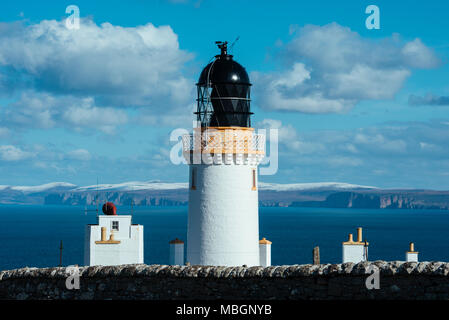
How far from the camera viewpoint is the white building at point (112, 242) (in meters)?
29.2

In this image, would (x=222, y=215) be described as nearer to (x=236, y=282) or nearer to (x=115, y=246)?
(x=115, y=246)

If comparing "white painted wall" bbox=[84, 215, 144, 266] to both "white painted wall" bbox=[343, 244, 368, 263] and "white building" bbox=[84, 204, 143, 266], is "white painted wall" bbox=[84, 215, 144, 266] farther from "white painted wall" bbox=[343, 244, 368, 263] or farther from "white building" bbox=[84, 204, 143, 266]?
"white painted wall" bbox=[343, 244, 368, 263]

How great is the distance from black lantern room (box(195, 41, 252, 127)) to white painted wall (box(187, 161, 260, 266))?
1.69 m

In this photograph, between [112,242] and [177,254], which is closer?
[177,254]

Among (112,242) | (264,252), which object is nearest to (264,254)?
(264,252)

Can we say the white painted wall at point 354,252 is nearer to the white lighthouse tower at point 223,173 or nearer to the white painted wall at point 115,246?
the white lighthouse tower at point 223,173

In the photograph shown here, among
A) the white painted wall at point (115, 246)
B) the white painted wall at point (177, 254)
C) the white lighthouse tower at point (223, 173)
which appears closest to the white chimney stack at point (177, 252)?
the white painted wall at point (177, 254)

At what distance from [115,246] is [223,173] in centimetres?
616

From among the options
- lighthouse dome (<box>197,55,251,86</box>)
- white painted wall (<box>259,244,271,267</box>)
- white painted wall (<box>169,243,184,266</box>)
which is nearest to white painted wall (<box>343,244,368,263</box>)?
white painted wall (<box>259,244,271,267</box>)

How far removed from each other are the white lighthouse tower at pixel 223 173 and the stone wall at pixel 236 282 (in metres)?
7.29

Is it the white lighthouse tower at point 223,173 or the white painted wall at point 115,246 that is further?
the white painted wall at point 115,246

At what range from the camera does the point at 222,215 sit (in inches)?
1045

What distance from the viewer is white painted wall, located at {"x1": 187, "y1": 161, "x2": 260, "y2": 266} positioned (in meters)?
26.5
